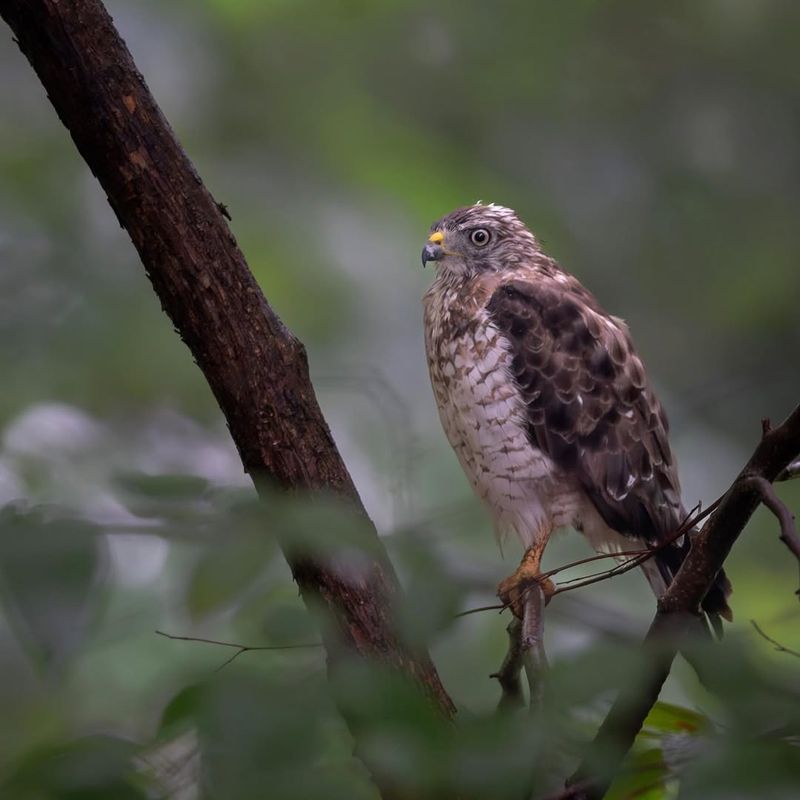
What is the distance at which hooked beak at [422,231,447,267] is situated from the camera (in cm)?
407

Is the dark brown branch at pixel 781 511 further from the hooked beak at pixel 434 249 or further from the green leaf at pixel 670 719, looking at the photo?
the hooked beak at pixel 434 249

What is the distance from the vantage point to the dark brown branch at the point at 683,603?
1167mm

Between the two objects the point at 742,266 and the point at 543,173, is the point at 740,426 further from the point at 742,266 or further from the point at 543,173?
the point at 543,173

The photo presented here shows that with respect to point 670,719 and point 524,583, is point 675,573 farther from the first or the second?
point 670,719

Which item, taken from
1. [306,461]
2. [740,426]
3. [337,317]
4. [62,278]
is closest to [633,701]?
[306,461]

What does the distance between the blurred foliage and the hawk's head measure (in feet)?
1.27

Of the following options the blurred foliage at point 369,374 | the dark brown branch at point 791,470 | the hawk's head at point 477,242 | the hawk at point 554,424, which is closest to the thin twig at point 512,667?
the blurred foliage at point 369,374

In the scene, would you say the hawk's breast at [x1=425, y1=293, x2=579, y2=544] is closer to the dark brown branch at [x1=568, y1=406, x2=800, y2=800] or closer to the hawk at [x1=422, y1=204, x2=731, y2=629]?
the hawk at [x1=422, y1=204, x2=731, y2=629]

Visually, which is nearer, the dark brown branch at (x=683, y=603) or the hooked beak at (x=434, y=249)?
the dark brown branch at (x=683, y=603)

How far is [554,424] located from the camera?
11.6 feet

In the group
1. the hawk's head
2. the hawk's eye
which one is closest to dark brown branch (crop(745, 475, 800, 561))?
the hawk's head

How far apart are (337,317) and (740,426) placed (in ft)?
6.78

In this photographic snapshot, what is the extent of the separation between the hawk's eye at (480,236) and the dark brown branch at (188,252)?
1.87m

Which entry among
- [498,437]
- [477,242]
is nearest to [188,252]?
[498,437]
